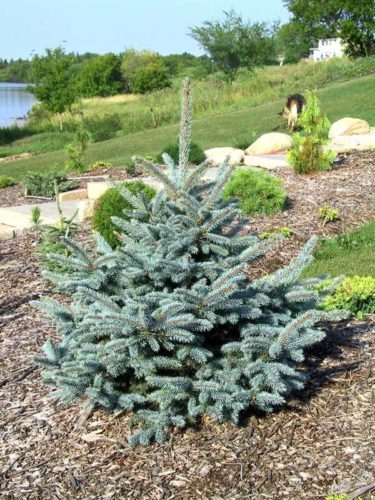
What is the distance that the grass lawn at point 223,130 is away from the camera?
18.4m

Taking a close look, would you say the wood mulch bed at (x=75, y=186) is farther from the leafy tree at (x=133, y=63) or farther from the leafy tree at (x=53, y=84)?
the leafy tree at (x=133, y=63)

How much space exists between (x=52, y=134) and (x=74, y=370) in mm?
26851

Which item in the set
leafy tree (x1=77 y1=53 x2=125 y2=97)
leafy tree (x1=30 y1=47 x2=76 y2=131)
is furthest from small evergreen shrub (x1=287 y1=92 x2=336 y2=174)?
leafy tree (x1=77 y1=53 x2=125 y2=97)

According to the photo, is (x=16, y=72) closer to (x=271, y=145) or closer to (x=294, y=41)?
(x=294, y=41)

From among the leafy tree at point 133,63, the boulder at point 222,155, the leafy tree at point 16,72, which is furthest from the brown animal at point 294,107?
the leafy tree at point 16,72

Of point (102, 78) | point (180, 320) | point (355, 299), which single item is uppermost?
point (102, 78)

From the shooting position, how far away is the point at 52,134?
29.3 m

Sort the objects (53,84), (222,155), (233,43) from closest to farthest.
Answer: (222,155) → (53,84) → (233,43)

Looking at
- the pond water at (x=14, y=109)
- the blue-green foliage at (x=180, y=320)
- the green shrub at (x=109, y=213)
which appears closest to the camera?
the blue-green foliage at (x=180, y=320)

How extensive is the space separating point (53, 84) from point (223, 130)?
13779mm

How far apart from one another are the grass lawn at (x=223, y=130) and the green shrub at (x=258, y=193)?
898 centimetres

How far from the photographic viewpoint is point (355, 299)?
4.81 metres

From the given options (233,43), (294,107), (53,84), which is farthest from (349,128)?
(233,43)

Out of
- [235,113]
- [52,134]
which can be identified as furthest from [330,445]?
[52,134]
